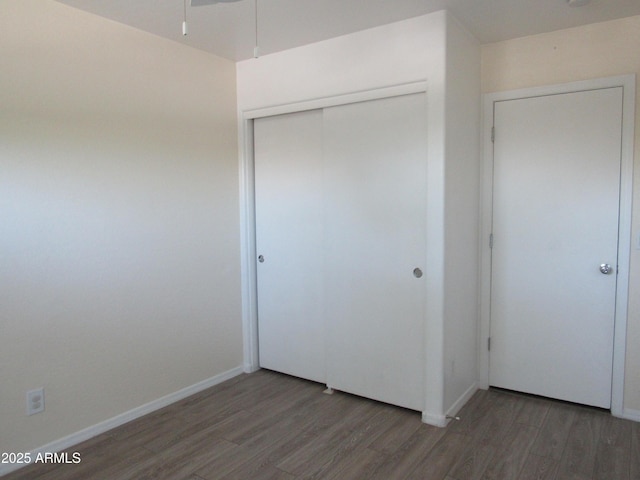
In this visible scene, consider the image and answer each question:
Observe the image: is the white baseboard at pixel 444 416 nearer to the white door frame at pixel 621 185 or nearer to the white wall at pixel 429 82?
the white wall at pixel 429 82

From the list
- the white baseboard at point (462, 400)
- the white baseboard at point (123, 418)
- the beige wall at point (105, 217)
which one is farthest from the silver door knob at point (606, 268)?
the white baseboard at point (123, 418)

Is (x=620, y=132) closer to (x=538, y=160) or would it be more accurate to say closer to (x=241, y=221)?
(x=538, y=160)

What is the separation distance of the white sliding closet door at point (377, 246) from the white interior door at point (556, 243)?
766 millimetres

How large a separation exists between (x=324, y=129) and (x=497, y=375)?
2177 mm

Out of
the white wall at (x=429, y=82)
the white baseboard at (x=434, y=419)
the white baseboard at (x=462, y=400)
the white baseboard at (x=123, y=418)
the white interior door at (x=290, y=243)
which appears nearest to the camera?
the white baseboard at (x=123, y=418)

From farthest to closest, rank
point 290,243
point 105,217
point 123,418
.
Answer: point 290,243 < point 123,418 < point 105,217

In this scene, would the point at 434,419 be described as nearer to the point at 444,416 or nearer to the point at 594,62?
the point at 444,416

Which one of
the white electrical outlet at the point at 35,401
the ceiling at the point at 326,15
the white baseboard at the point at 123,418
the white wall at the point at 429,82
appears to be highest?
the ceiling at the point at 326,15

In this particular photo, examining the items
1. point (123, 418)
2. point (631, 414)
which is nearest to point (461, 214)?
point (631, 414)

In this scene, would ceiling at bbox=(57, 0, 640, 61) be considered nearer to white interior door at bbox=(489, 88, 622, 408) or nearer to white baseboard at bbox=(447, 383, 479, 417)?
white interior door at bbox=(489, 88, 622, 408)

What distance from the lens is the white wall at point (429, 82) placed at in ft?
8.84

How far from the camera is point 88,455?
2523mm

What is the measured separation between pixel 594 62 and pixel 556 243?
1.17 m

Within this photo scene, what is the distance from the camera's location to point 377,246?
3.02 meters
